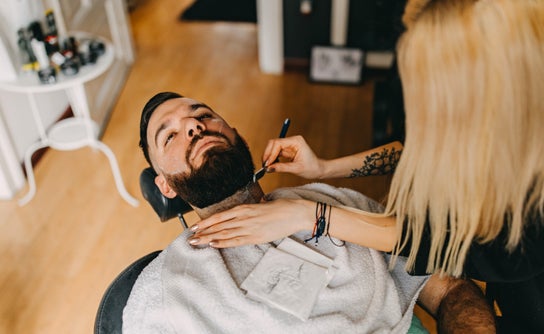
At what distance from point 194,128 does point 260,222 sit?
39cm

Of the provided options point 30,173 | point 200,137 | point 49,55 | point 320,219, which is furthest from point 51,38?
point 320,219

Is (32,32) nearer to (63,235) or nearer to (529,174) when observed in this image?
(63,235)

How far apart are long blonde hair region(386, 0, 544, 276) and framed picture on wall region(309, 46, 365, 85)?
2.45 metres

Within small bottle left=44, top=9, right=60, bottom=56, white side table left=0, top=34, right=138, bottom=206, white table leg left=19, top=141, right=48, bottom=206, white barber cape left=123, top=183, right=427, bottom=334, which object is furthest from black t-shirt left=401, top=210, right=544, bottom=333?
white table leg left=19, top=141, right=48, bottom=206

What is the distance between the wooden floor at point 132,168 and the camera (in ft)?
6.90

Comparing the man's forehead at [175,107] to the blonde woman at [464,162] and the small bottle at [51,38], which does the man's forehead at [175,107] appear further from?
the small bottle at [51,38]

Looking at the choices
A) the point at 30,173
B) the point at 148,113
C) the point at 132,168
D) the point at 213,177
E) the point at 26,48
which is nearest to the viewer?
the point at 213,177

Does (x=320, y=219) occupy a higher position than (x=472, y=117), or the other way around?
(x=472, y=117)

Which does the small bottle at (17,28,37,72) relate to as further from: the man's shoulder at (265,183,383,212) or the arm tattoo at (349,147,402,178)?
the arm tattoo at (349,147,402,178)

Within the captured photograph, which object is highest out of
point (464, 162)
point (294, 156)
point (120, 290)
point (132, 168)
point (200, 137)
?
point (464, 162)

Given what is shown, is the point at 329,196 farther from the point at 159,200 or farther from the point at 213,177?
the point at 159,200

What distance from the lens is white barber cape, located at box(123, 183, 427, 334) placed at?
115cm

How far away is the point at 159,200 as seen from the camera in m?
1.45

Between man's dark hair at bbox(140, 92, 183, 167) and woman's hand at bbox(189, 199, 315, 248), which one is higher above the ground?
man's dark hair at bbox(140, 92, 183, 167)
